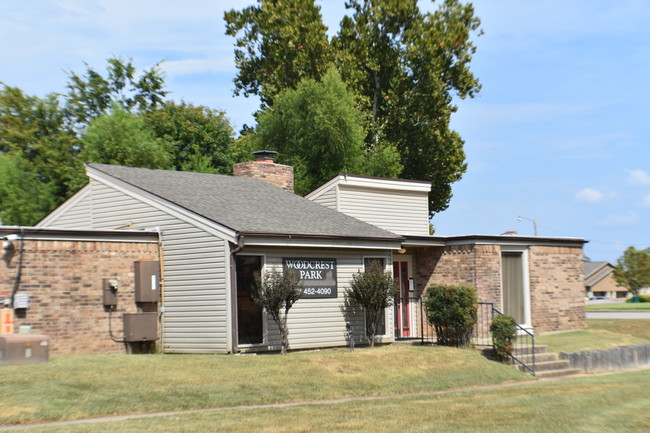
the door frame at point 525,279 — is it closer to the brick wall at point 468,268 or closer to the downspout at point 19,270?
the brick wall at point 468,268

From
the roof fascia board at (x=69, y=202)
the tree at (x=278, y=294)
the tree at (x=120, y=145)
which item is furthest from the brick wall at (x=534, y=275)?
the tree at (x=120, y=145)

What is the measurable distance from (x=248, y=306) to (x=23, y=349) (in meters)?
5.47

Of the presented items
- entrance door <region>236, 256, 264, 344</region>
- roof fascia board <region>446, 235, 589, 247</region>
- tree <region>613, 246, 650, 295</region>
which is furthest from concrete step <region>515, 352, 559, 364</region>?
tree <region>613, 246, 650, 295</region>

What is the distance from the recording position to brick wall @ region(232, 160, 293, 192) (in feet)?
88.6

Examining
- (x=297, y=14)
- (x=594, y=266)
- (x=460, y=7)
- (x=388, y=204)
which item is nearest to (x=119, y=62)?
(x=297, y=14)

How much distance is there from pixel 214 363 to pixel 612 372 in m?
11.3

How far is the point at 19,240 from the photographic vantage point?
18.1 metres

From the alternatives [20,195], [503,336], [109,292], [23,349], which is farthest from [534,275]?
[20,195]

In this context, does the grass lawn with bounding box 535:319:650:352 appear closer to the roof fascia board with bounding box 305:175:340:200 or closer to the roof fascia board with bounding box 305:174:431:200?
the roof fascia board with bounding box 305:174:431:200

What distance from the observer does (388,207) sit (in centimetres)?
2750

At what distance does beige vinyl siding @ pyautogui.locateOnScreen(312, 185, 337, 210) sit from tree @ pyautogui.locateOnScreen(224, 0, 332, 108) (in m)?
20.1

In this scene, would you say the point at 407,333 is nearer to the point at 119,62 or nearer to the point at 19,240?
the point at 19,240

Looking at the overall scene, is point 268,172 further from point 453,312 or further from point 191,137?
point 191,137

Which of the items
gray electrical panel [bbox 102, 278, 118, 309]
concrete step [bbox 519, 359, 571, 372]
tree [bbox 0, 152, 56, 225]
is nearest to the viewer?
gray electrical panel [bbox 102, 278, 118, 309]
